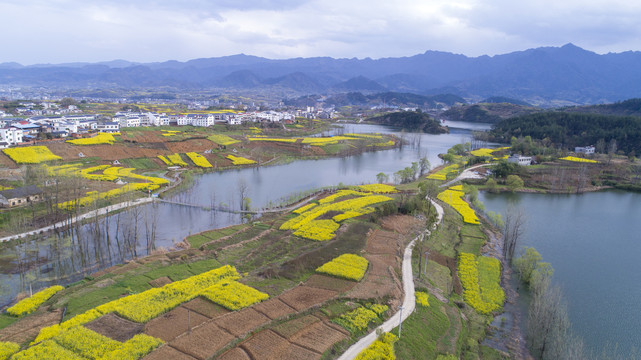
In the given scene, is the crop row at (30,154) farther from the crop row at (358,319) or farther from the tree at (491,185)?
the tree at (491,185)

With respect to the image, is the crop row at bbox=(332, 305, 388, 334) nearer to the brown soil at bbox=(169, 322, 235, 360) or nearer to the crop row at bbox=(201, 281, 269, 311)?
the crop row at bbox=(201, 281, 269, 311)

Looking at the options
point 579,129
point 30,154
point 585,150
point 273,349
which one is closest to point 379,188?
point 273,349

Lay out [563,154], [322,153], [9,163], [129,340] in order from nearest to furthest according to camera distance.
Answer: [129,340] → [9,163] → [563,154] → [322,153]

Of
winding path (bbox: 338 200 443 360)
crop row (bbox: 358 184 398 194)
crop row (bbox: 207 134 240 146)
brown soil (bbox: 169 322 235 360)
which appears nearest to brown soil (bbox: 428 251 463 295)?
winding path (bbox: 338 200 443 360)

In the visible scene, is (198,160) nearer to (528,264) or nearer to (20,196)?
(20,196)

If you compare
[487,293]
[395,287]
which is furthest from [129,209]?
[487,293]

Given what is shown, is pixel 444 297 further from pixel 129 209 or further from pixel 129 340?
pixel 129 209
